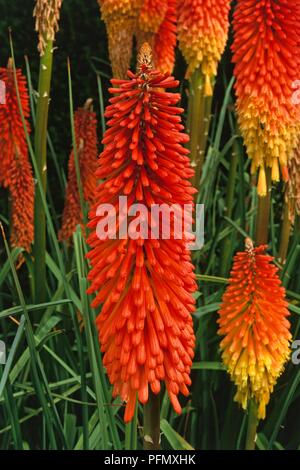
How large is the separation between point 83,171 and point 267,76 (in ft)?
3.28

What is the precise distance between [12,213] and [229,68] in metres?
2.16

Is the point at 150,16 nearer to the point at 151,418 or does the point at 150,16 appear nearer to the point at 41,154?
the point at 41,154

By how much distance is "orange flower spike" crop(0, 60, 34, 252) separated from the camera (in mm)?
2881

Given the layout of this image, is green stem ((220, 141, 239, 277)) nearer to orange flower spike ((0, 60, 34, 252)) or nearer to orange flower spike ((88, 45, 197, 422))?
orange flower spike ((0, 60, 34, 252))

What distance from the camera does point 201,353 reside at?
263cm

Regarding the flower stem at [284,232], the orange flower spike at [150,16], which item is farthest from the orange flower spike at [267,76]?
the orange flower spike at [150,16]

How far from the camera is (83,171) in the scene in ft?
9.93

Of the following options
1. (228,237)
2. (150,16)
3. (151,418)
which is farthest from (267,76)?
(151,418)

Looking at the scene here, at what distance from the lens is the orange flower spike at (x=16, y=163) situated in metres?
2.88

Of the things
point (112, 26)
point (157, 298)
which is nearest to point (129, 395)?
point (157, 298)

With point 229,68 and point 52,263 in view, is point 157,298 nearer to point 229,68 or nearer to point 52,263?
point 52,263

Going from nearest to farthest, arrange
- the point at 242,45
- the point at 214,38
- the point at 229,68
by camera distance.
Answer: the point at 242,45, the point at 214,38, the point at 229,68

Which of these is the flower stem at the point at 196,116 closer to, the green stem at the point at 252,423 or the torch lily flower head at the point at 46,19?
the torch lily flower head at the point at 46,19

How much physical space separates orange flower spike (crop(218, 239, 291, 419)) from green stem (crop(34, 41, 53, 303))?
2.67 ft
